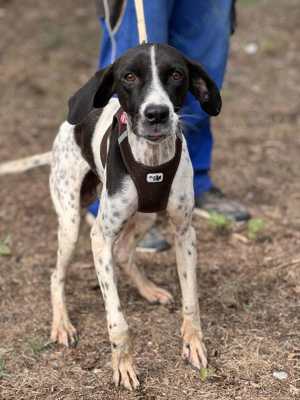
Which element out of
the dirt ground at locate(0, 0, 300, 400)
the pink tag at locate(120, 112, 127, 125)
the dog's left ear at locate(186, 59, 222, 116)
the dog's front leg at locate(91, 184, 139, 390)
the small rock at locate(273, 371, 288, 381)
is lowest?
the dirt ground at locate(0, 0, 300, 400)

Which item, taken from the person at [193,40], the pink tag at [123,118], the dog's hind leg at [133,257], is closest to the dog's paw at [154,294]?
the dog's hind leg at [133,257]

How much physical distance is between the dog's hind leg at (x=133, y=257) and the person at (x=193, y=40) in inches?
24.4

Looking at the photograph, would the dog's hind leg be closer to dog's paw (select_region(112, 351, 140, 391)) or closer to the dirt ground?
the dirt ground

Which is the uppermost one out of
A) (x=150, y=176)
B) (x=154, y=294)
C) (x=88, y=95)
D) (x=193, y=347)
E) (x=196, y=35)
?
(x=88, y=95)

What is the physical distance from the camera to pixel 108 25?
14.9 ft

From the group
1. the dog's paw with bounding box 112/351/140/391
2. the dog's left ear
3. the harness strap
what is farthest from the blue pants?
the dog's paw with bounding box 112/351/140/391

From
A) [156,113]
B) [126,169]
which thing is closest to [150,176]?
[126,169]

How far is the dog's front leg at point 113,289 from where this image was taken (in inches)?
142

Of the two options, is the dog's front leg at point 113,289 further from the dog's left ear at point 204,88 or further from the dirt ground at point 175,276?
the dog's left ear at point 204,88

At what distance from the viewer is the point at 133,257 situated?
445 cm

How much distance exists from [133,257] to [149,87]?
4.89 ft

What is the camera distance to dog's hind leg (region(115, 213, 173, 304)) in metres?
4.26

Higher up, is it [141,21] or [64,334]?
[141,21]

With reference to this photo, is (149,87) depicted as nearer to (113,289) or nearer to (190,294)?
(113,289)
